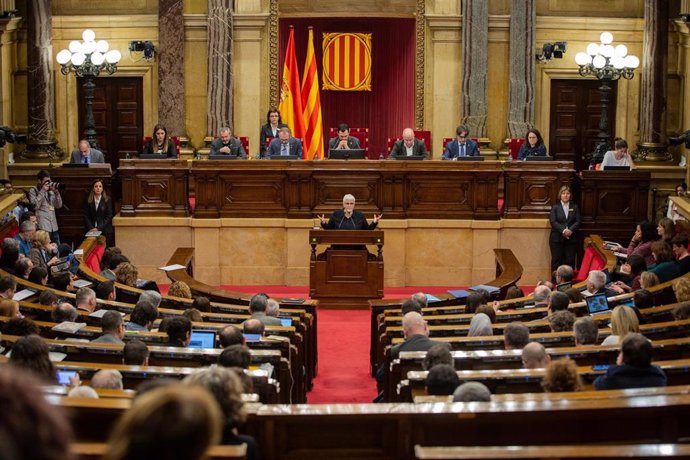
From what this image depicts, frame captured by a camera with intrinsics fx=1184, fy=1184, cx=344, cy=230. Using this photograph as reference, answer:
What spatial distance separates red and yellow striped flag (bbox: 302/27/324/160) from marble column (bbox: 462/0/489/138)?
221 cm

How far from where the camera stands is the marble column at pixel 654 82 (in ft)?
57.3

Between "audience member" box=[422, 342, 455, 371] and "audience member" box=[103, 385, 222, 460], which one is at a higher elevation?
"audience member" box=[103, 385, 222, 460]

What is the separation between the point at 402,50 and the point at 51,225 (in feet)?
22.3

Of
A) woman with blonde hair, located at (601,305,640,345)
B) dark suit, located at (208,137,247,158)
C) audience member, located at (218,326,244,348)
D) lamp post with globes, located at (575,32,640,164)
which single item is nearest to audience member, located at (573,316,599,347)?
woman with blonde hair, located at (601,305,640,345)

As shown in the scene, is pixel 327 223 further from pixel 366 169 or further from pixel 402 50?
pixel 402 50

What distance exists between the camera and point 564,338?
789cm

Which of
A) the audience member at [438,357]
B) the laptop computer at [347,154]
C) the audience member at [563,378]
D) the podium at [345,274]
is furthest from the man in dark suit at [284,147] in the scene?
the audience member at [563,378]

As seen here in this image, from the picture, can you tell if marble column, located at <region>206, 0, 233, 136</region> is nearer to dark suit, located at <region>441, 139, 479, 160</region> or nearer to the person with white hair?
dark suit, located at <region>441, 139, 479, 160</region>

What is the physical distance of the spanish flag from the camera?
17.8 metres

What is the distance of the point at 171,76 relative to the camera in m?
18.0

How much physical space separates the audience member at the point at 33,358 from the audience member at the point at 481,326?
3.39 metres

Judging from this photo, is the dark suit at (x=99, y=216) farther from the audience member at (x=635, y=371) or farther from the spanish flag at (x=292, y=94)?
the audience member at (x=635, y=371)

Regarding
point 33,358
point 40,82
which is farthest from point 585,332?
point 40,82

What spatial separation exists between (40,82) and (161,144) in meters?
3.60
